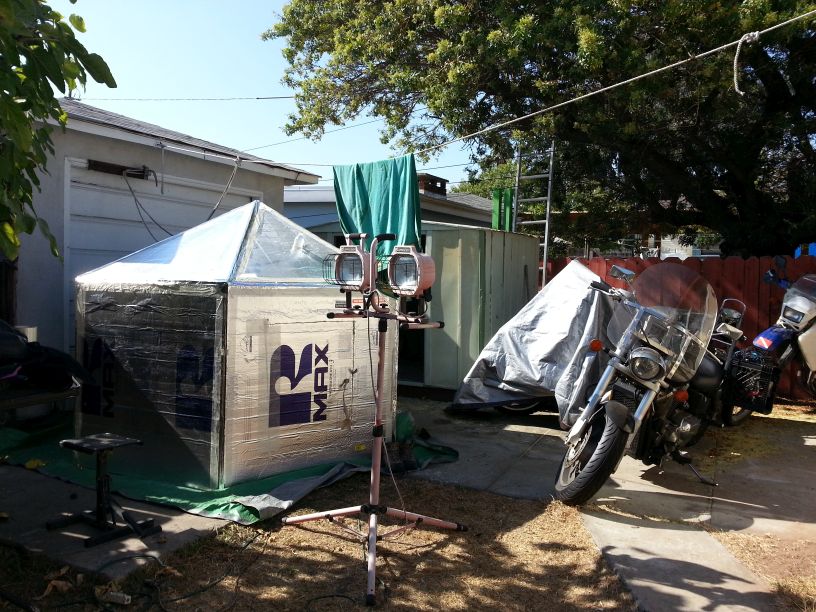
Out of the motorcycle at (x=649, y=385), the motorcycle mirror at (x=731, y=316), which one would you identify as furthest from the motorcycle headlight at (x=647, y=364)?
the motorcycle mirror at (x=731, y=316)

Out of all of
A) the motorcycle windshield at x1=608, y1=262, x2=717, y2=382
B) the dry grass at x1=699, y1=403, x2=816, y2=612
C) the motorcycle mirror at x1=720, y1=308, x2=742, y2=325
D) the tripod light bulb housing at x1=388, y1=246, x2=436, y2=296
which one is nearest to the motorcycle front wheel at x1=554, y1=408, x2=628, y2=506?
the motorcycle windshield at x1=608, y1=262, x2=717, y2=382

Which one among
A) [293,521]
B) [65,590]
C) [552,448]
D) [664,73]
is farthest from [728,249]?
[65,590]

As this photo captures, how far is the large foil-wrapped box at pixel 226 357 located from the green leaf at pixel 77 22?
1.90 metres

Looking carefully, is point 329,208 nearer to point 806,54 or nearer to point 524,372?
point 524,372

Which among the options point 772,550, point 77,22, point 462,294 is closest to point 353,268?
point 77,22

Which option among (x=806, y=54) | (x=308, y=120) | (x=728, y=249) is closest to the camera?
(x=806, y=54)

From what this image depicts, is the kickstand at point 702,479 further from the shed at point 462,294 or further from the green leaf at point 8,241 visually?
the green leaf at point 8,241

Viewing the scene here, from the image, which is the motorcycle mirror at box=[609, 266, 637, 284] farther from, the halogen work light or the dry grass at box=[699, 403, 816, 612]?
the halogen work light

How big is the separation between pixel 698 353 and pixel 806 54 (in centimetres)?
711

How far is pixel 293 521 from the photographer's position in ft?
13.1

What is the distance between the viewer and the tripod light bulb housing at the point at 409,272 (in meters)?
3.62

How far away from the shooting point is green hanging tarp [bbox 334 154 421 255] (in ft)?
23.2

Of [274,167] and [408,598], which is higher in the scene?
[274,167]

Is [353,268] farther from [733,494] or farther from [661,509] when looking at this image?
[733,494]
